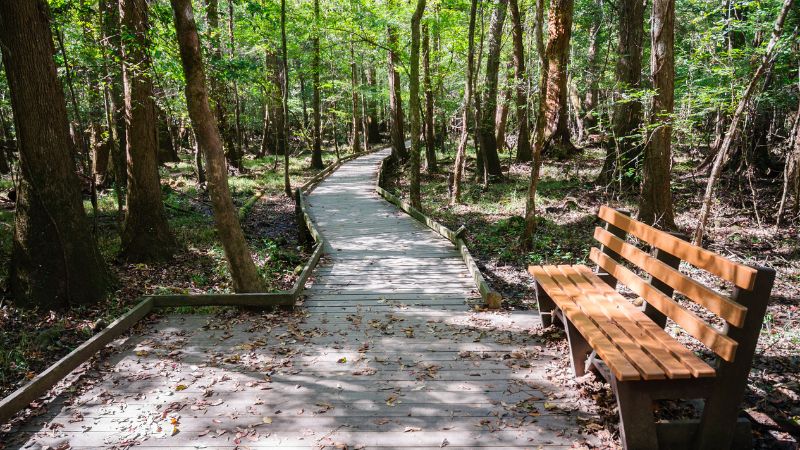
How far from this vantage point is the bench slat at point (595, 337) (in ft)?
9.40

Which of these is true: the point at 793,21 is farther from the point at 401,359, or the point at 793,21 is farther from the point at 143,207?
the point at 143,207

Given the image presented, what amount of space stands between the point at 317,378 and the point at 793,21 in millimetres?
11998

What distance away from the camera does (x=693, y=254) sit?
10.7ft

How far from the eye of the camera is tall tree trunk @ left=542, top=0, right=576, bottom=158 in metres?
9.71

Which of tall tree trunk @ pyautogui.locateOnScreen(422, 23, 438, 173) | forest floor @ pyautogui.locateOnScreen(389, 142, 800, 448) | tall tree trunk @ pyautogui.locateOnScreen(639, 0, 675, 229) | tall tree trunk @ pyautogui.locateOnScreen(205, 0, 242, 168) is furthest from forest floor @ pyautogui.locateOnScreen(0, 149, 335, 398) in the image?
tall tree trunk @ pyautogui.locateOnScreen(639, 0, 675, 229)

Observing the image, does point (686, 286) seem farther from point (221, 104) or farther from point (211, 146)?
point (221, 104)

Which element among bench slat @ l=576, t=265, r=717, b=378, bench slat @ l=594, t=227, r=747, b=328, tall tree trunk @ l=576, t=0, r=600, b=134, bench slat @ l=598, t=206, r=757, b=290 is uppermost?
tall tree trunk @ l=576, t=0, r=600, b=134

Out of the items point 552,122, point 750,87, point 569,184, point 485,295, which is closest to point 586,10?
point 552,122

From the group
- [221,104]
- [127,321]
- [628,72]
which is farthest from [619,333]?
[221,104]

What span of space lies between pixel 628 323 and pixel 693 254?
719mm

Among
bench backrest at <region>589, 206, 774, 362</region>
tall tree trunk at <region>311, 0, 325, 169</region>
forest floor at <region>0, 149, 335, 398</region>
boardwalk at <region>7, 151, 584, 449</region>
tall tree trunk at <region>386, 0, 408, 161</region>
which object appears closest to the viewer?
bench backrest at <region>589, 206, 774, 362</region>

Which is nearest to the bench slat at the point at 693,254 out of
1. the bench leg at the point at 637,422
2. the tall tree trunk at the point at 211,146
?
the bench leg at the point at 637,422

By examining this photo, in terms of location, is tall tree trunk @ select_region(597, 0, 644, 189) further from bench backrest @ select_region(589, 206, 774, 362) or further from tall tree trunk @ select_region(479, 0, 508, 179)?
bench backrest @ select_region(589, 206, 774, 362)

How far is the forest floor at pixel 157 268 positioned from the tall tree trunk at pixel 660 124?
21.4 ft
